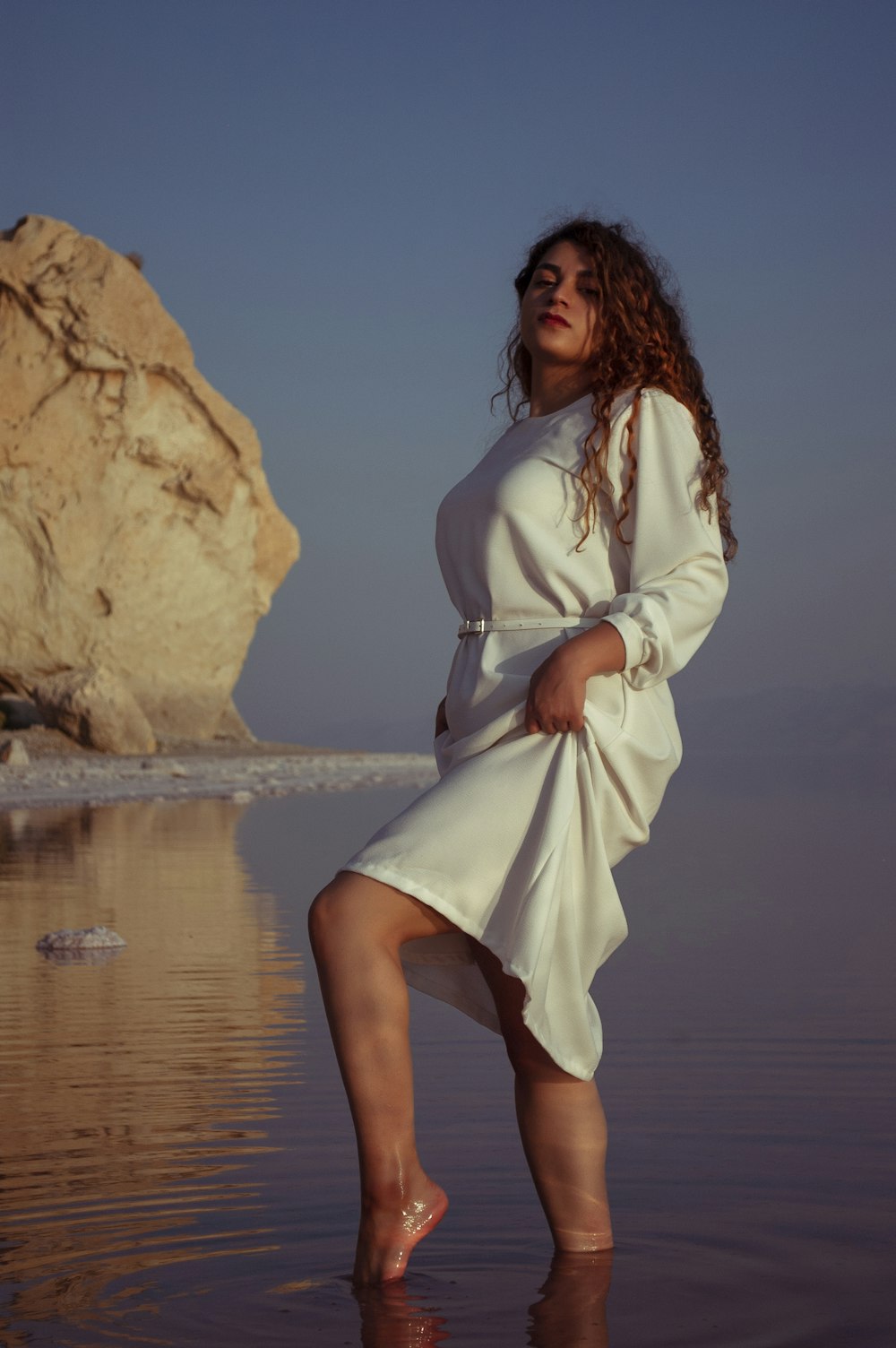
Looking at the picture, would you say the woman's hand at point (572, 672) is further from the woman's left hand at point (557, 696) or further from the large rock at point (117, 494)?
the large rock at point (117, 494)

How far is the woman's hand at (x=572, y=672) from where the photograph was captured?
6.51ft

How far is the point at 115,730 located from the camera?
Answer: 19.4m

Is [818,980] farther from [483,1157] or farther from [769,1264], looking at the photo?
[769,1264]

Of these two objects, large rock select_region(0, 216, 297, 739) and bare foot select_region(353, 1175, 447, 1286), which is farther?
large rock select_region(0, 216, 297, 739)

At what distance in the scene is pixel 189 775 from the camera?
16.0m

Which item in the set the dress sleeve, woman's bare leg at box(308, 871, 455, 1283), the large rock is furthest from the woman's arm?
the large rock

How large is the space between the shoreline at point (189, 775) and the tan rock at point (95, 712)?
277 millimetres

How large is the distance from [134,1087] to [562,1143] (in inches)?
46.4

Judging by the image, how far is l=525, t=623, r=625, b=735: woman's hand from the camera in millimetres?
1983

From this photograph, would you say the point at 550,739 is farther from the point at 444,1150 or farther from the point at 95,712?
the point at 95,712

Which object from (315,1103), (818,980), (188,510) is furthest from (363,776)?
(315,1103)

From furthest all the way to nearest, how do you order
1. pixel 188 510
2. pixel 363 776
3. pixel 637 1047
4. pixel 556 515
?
pixel 188 510 < pixel 363 776 < pixel 637 1047 < pixel 556 515

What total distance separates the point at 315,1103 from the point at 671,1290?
3.54 ft

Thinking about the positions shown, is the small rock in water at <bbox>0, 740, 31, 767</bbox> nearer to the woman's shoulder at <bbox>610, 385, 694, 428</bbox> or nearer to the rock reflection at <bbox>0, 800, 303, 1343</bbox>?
the rock reflection at <bbox>0, 800, 303, 1343</bbox>
